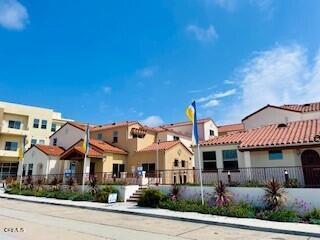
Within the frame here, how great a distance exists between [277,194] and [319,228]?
10.4 ft

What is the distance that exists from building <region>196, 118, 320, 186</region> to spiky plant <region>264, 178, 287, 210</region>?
2.14m

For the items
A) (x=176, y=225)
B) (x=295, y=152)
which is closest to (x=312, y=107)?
(x=295, y=152)

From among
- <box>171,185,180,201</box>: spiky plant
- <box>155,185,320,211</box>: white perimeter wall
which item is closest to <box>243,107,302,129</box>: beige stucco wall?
<box>155,185,320,211</box>: white perimeter wall

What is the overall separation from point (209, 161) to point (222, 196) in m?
5.14

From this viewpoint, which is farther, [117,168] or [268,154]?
[117,168]

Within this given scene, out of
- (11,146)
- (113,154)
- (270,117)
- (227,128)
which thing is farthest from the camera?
(227,128)

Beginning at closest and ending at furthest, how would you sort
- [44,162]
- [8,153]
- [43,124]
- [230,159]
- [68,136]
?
[230,159] → [44,162] → [68,136] → [8,153] → [43,124]

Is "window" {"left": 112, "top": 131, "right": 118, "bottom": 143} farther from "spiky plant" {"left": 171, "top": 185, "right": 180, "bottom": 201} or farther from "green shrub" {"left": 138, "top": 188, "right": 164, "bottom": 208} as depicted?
"spiky plant" {"left": 171, "top": 185, "right": 180, "bottom": 201}

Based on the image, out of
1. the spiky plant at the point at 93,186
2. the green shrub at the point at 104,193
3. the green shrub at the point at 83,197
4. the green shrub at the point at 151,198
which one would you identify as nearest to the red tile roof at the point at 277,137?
the green shrub at the point at 151,198

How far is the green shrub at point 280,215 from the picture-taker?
39.7 feet

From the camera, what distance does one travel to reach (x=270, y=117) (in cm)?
3153

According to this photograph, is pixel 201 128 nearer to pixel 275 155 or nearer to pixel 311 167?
pixel 275 155

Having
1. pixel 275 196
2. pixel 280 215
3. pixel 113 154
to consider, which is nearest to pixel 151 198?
pixel 275 196

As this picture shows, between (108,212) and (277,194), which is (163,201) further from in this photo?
(277,194)
